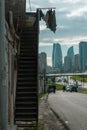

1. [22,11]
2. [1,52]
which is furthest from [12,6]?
[1,52]

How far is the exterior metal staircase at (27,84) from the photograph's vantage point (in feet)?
71.4

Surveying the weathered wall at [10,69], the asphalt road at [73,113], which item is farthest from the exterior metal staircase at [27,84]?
the asphalt road at [73,113]

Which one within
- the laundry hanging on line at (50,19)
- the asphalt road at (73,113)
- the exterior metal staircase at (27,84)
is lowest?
the asphalt road at (73,113)

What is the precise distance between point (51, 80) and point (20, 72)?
177 metres

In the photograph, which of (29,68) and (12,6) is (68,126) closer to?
(29,68)

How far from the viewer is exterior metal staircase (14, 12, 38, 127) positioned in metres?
21.8

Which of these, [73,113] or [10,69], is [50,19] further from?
[73,113]

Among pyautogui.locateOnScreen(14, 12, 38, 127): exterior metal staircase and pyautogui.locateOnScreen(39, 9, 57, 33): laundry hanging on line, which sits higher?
pyautogui.locateOnScreen(39, 9, 57, 33): laundry hanging on line

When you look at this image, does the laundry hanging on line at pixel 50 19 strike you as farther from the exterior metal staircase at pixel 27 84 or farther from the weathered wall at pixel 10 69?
the weathered wall at pixel 10 69

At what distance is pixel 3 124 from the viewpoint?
1189cm

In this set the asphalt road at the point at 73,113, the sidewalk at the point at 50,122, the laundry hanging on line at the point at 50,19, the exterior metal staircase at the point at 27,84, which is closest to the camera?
the exterior metal staircase at the point at 27,84

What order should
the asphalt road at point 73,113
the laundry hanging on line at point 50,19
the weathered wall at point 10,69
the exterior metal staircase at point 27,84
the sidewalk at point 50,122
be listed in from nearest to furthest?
the weathered wall at point 10,69 → the exterior metal staircase at point 27,84 → the sidewalk at point 50,122 → the asphalt road at point 73,113 → the laundry hanging on line at point 50,19

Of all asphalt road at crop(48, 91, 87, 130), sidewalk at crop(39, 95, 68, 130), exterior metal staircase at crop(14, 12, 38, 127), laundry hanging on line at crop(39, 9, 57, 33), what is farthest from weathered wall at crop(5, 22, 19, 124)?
asphalt road at crop(48, 91, 87, 130)

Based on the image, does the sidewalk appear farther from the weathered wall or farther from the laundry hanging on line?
the laundry hanging on line
